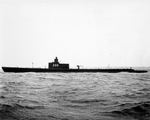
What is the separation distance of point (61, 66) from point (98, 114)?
200 feet

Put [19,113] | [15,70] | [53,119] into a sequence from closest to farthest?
[53,119]
[19,113]
[15,70]

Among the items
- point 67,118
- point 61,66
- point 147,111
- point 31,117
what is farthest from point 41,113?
point 61,66

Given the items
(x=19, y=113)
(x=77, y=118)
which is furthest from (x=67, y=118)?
(x=19, y=113)

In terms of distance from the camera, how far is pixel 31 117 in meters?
10.0

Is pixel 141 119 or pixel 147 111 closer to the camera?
pixel 141 119

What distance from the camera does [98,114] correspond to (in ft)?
35.9

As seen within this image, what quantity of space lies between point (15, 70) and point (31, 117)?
63805 millimetres

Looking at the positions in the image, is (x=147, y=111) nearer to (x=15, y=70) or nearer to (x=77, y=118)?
(x=77, y=118)

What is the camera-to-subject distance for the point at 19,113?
1085cm

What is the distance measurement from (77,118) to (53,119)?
1.25 meters

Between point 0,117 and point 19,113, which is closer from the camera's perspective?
point 0,117

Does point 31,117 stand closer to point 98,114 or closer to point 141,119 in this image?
point 98,114

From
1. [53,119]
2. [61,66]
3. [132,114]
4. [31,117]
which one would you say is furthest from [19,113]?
[61,66]

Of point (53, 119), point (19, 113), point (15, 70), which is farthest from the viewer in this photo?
point (15, 70)
